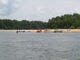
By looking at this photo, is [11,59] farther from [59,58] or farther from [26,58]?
[59,58]

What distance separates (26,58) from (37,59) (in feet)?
6.97

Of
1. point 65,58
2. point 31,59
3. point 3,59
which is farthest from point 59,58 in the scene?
point 3,59

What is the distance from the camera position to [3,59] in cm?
5322

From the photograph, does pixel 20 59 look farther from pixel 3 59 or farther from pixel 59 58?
pixel 59 58

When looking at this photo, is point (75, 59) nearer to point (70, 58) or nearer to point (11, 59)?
point (70, 58)

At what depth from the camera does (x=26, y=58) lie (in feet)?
180

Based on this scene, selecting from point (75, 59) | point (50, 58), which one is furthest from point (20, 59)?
point (75, 59)

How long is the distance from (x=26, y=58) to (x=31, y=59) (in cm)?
127

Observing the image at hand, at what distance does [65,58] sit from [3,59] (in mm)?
10125

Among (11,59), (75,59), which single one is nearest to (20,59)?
(11,59)

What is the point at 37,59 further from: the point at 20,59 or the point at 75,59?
the point at 75,59

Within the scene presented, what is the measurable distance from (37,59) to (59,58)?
12.4 ft

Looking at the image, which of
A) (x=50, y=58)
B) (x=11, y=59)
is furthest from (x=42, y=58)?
(x=11, y=59)

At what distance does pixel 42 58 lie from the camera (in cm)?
5506
